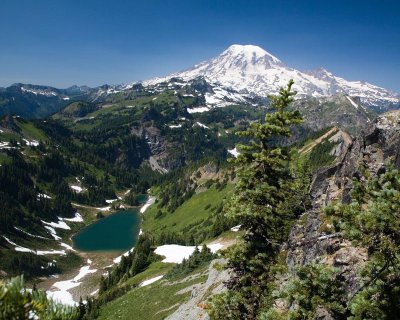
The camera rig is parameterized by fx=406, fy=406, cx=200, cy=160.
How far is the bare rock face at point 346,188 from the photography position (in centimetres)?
2642

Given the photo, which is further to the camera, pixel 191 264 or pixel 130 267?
pixel 130 267

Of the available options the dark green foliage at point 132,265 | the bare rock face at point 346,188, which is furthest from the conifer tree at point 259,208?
the dark green foliage at point 132,265

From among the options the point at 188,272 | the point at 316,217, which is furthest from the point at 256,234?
the point at 188,272

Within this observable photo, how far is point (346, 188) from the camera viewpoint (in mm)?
34594

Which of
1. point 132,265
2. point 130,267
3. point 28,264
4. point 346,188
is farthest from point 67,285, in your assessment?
point 346,188

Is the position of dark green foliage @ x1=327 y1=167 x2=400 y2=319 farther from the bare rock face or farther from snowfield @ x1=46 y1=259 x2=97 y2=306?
snowfield @ x1=46 y1=259 x2=97 y2=306

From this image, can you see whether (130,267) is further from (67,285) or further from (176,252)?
(67,285)

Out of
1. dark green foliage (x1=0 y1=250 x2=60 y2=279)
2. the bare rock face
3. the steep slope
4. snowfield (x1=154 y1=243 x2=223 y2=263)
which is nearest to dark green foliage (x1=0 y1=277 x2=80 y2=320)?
the steep slope

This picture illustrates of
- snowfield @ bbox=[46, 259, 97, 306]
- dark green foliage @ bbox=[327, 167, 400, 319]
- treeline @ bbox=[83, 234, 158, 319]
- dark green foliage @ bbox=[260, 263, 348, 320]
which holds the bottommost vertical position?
snowfield @ bbox=[46, 259, 97, 306]

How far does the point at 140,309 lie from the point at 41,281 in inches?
4237

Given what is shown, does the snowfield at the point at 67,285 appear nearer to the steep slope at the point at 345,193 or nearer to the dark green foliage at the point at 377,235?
the steep slope at the point at 345,193

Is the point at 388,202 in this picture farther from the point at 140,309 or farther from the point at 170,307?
the point at 140,309

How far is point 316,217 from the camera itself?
33312mm

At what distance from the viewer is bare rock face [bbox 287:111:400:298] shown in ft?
86.7
